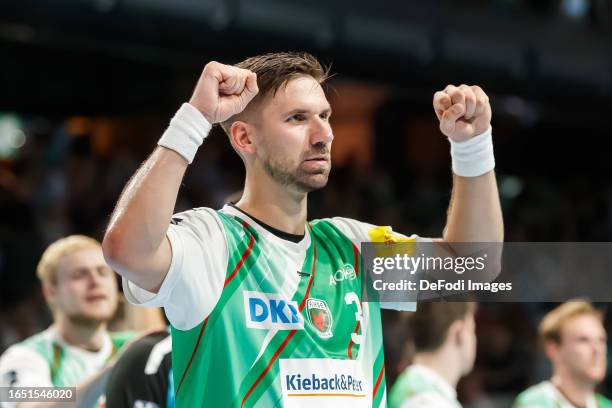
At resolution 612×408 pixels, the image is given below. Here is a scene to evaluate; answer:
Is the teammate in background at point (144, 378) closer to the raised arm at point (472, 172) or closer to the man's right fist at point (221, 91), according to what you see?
the raised arm at point (472, 172)

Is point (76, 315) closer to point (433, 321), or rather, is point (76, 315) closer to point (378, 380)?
point (433, 321)

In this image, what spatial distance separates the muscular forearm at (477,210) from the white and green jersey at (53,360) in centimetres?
225

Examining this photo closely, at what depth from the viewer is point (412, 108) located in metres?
12.3

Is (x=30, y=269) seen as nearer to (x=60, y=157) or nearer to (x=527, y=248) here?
(x=60, y=157)

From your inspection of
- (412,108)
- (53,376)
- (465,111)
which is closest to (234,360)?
(465,111)

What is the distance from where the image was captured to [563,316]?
5.28 m

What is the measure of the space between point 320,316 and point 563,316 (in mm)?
3005

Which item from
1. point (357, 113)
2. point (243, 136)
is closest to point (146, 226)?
point (243, 136)

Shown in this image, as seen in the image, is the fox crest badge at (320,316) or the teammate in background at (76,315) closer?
the fox crest badge at (320,316)

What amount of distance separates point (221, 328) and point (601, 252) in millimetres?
2057

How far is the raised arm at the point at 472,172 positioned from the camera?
2.66m

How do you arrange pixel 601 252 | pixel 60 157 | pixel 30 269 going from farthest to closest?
pixel 60 157, pixel 30 269, pixel 601 252

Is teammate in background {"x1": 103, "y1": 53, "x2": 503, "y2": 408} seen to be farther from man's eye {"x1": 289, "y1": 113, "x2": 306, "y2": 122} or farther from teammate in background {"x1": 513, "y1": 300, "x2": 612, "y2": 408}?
teammate in background {"x1": 513, "y1": 300, "x2": 612, "y2": 408}

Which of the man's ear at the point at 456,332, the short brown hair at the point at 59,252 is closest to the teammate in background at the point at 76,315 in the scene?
the short brown hair at the point at 59,252
